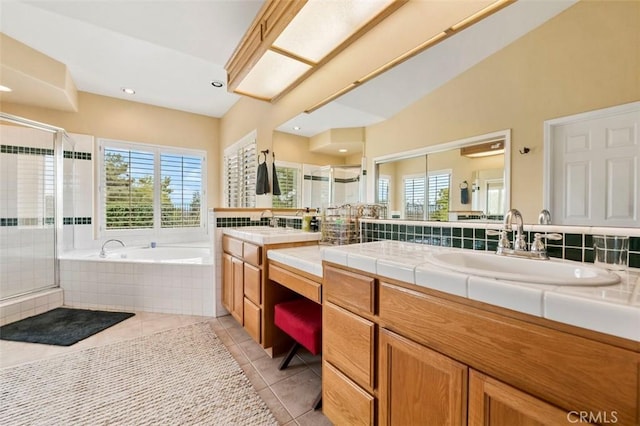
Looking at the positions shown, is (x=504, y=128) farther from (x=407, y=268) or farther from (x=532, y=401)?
(x=532, y=401)

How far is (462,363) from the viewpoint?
69cm

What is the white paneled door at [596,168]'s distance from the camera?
0.79 m

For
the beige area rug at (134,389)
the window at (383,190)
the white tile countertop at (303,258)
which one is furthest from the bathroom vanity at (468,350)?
the beige area rug at (134,389)

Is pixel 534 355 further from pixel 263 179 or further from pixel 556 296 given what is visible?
pixel 263 179

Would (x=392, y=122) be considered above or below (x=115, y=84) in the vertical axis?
below

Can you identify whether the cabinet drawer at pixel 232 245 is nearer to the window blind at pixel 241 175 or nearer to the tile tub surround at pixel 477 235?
the window blind at pixel 241 175

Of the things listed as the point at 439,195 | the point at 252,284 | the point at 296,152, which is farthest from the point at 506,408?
the point at 296,152

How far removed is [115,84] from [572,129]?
428 cm

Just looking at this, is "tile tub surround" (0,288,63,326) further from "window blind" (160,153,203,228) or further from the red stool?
the red stool

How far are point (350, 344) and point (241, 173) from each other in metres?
2.96

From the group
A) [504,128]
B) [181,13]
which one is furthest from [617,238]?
[181,13]

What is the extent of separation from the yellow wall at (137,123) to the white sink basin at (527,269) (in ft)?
13.1

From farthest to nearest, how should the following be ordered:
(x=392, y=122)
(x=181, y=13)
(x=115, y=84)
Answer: (x=115, y=84) → (x=181, y=13) → (x=392, y=122)

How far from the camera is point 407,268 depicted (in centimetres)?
82
